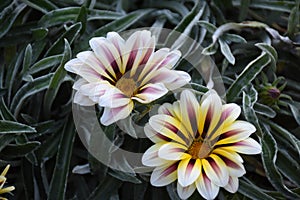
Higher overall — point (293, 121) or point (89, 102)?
point (89, 102)

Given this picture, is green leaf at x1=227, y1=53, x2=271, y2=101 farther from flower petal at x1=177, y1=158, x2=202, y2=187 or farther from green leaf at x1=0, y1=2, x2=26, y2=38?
green leaf at x1=0, y1=2, x2=26, y2=38

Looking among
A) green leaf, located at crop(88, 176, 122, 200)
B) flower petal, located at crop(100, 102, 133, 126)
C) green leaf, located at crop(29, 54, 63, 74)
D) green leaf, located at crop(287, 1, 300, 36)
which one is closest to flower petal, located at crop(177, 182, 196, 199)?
flower petal, located at crop(100, 102, 133, 126)

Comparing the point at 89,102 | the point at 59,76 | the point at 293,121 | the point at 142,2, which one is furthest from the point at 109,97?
the point at 142,2

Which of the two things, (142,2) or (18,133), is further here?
(142,2)

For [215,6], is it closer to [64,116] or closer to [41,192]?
[64,116]

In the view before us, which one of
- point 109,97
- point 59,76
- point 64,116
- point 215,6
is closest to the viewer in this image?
point 109,97

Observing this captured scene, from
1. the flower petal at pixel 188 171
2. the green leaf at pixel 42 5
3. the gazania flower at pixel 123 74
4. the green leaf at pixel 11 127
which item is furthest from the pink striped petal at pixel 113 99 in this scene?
the green leaf at pixel 42 5

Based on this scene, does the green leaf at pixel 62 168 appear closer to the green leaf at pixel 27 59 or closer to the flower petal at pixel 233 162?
the green leaf at pixel 27 59
